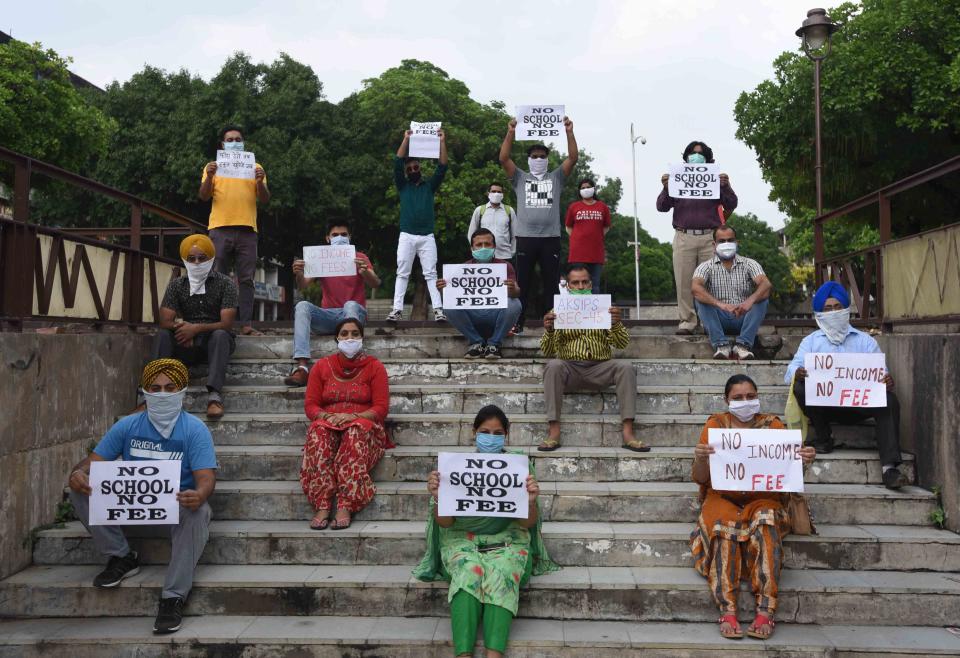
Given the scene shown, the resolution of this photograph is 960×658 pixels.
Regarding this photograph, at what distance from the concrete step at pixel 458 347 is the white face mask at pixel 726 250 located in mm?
919

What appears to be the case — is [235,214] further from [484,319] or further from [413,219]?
[484,319]

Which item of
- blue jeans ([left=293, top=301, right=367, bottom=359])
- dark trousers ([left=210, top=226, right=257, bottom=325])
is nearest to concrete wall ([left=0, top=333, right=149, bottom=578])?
blue jeans ([left=293, top=301, right=367, bottom=359])

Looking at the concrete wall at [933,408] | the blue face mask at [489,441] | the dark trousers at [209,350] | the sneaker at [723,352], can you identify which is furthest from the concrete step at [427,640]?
the sneaker at [723,352]

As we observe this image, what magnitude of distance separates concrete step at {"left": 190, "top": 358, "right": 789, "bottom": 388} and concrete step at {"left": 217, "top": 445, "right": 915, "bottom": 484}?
4.28ft

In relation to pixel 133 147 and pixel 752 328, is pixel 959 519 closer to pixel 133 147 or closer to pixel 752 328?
pixel 752 328

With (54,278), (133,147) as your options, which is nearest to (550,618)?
(54,278)

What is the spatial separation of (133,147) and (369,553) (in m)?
22.1

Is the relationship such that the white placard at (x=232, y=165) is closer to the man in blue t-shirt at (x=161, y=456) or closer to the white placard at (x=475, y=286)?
the white placard at (x=475, y=286)

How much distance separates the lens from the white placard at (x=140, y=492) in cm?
458

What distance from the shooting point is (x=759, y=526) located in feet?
14.5

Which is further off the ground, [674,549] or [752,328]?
[752,328]

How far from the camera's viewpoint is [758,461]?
14.7 ft

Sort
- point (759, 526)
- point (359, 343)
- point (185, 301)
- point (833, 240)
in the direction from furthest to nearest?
1. point (833, 240)
2. point (185, 301)
3. point (359, 343)
4. point (759, 526)

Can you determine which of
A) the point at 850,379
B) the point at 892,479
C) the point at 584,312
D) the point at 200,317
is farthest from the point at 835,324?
the point at 200,317
